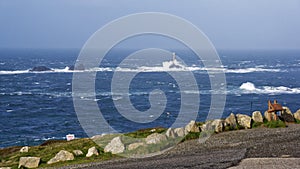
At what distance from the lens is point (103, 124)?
1661 inches

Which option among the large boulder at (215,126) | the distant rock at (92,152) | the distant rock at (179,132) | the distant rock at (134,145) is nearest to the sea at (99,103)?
the large boulder at (215,126)

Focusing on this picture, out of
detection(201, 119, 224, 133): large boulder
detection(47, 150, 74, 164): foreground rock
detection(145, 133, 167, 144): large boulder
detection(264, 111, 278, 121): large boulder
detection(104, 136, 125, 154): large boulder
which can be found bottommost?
detection(47, 150, 74, 164): foreground rock

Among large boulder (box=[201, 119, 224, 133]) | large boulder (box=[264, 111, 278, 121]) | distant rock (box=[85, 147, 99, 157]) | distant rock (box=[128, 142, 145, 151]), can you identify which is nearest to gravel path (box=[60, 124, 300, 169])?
large boulder (box=[201, 119, 224, 133])

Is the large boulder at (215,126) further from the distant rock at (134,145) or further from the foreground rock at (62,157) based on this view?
the foreground rock at (62,157)

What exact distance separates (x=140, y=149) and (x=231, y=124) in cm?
567

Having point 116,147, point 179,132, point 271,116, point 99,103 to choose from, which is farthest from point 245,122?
point 99,103

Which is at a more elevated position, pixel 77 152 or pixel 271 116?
pixel 271 116

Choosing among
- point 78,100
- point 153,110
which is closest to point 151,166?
point 153,110

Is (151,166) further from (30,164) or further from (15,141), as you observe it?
(15,141)

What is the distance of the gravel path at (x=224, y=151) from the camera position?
14.6 metres

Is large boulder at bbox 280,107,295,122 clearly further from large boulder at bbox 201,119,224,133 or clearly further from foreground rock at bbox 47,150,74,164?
foreground rock at bbox 47,150,74,164

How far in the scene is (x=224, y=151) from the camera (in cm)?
1627

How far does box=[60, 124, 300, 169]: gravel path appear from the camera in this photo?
48.1 feet

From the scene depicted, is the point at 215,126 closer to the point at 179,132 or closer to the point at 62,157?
the point at 179,132
